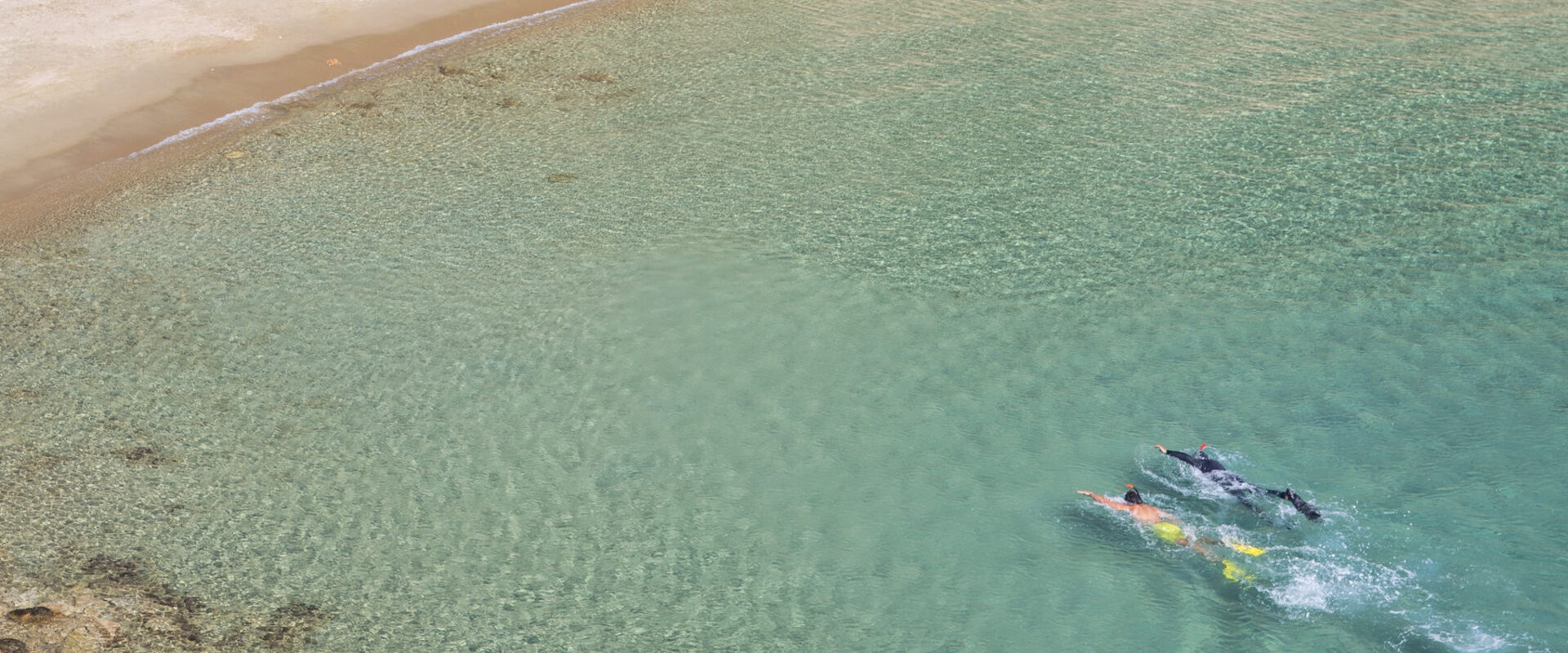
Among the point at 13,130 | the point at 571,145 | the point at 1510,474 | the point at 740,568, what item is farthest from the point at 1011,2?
the point at 13,130

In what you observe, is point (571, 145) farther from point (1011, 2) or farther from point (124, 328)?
point (1011, 2)

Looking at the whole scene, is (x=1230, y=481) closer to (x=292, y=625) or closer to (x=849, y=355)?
(x=849, y=355)

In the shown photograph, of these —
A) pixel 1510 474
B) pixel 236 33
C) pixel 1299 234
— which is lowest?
pixel 1510 474

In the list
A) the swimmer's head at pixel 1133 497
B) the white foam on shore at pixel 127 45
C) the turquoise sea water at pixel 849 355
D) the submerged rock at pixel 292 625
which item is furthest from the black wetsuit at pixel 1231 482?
the white foam on shore at pixel 127 45

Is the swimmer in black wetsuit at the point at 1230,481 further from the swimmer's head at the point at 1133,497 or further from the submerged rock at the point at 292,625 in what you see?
the submerged rock at the point at 292,625

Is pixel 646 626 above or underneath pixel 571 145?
underneath

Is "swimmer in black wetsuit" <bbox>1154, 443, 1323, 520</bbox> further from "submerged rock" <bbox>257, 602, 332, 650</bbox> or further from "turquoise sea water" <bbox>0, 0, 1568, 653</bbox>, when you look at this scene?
"submerged rock" <bbox>257, 602, 332, 650</bbox>

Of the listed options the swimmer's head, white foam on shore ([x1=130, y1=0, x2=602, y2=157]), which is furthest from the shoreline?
the swimmer's head

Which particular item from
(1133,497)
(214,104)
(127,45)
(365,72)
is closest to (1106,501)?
(1133,497)
